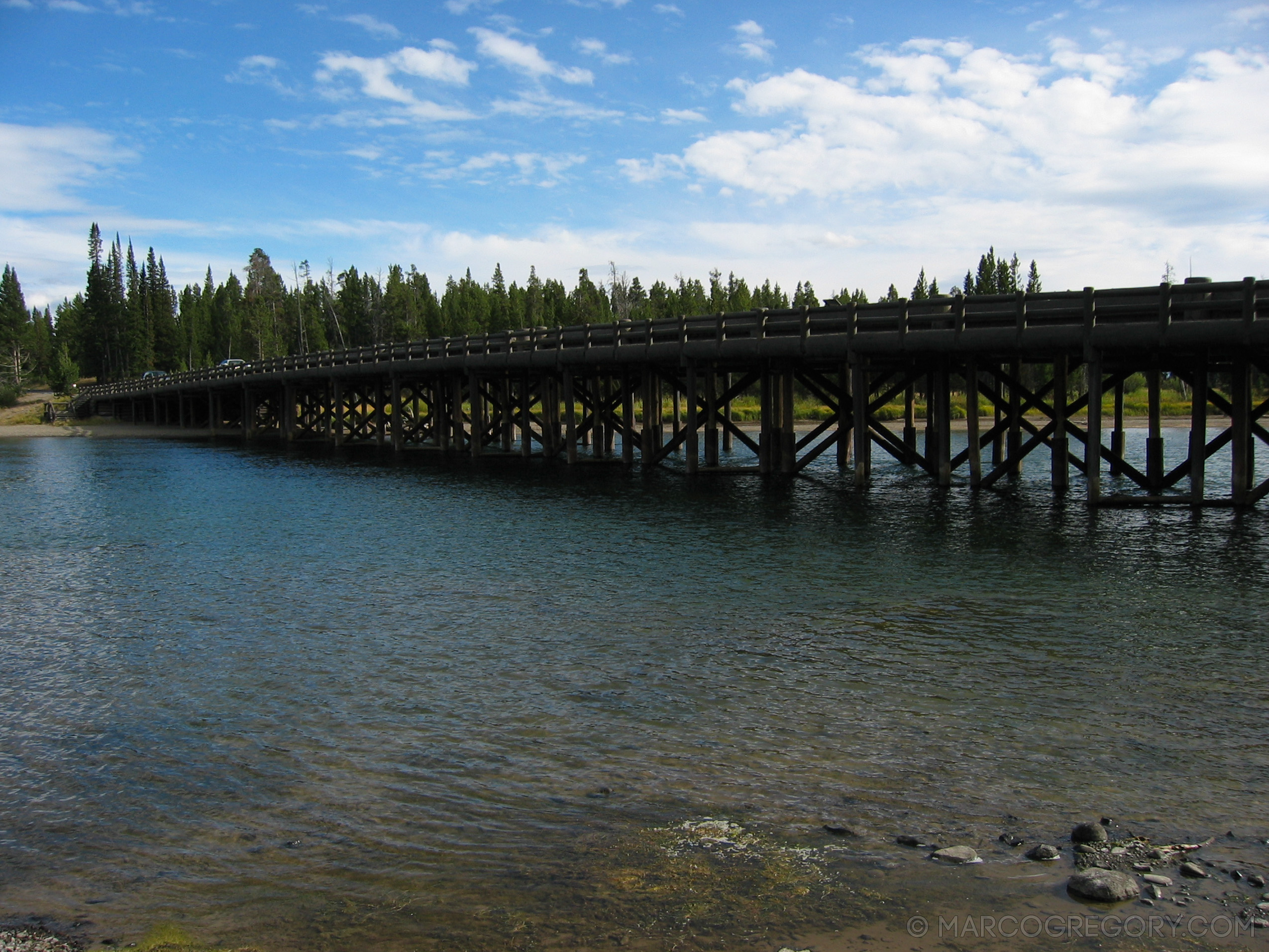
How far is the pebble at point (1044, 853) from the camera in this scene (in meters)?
6.46

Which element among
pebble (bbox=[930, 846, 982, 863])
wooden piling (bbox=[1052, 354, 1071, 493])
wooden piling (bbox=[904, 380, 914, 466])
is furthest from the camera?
wooden piling (bbox=[904, 380, 914, 466])

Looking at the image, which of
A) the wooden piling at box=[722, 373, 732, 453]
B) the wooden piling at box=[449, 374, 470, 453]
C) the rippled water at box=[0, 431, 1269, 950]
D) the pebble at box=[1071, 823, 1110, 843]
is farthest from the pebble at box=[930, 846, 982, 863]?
the wooden piling at box=[449, 374, 470, 453]

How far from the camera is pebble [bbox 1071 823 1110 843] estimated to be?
6.65 meters

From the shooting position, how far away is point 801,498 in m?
26.0

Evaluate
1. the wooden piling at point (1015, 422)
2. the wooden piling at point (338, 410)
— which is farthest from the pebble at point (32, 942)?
the wooden piling at point (338, 410)

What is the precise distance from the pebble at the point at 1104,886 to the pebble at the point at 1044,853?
Answer: 1.04ft

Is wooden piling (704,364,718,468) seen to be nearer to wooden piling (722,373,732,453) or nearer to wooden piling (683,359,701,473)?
wooden piling (722,373,732,453)

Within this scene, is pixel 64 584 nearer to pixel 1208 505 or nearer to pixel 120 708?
pixel 120 708

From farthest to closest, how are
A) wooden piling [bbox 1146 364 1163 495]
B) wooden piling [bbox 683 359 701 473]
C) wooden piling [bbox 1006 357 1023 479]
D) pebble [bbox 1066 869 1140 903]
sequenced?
wooden piling [bbox 683 359 701 473], wooden piling [bbox 1006 357 1023 479], wooden piling [bbox 1146 364 1163 495], pebble [bbox 1066 869 1140 903]

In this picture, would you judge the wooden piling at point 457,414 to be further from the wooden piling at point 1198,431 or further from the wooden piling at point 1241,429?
the wooden piling at point 1241,429

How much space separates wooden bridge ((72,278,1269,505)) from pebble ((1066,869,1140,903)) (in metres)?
15.8

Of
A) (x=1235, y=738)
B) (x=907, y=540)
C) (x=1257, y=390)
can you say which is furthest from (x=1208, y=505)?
(x=1257, y=390)

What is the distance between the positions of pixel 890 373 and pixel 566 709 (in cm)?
2217

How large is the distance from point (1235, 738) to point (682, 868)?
528 centimetres
